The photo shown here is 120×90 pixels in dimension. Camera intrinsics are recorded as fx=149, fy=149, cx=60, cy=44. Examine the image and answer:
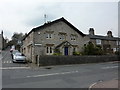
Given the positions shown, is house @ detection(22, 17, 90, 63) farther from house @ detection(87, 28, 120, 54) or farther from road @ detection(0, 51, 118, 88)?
road @ detection(0, 51, 118, 88)

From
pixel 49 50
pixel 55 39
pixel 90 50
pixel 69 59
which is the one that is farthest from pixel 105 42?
pixel 69 59

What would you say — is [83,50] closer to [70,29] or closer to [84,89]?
[70,29]

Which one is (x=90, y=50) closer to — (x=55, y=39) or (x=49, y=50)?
(x=55, y=39)

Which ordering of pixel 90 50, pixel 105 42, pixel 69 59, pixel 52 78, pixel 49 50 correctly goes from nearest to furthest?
pixel 52 78
pixel 69 59
pixel 49 50
pixel 90 50
pixel 105 42

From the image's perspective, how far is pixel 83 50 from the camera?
32.2m

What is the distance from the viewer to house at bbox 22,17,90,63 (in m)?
27.0

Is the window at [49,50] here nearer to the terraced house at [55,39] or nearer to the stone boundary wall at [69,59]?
the terraced house at [55,39]

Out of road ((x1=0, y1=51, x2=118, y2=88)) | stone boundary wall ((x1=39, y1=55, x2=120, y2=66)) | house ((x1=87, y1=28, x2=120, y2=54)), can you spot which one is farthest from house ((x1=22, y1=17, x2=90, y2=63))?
road ((x1=0, y1=51, x2=118, y2=88))

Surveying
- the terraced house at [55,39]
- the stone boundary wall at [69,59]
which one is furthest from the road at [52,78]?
the terraced house at [55,39]

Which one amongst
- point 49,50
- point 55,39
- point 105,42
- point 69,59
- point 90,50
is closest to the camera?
point 69,59

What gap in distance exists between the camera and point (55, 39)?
29.1m

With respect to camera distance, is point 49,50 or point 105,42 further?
point 105,42

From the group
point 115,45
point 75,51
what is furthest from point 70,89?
point 115,45

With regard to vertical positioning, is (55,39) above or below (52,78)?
above
